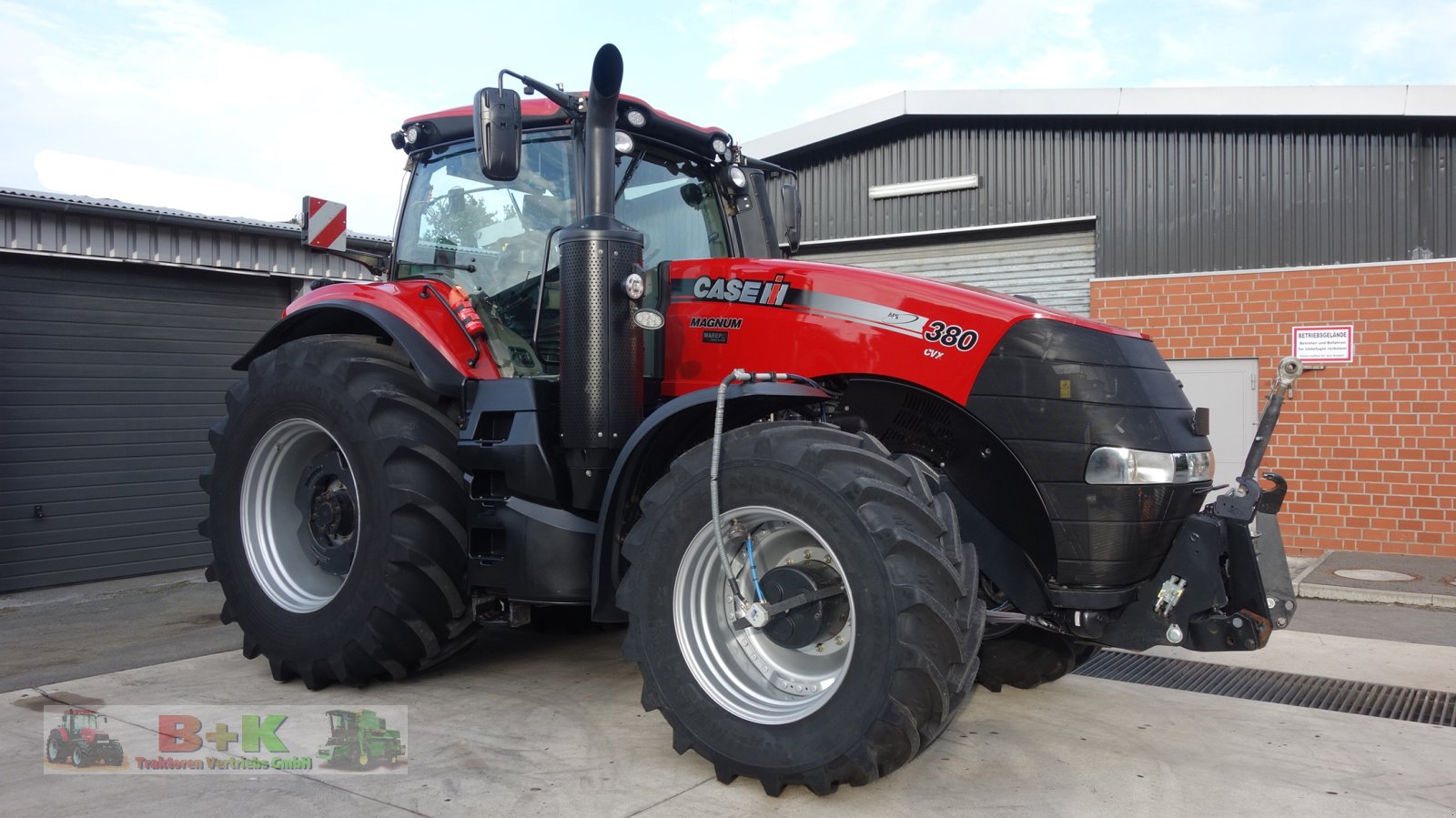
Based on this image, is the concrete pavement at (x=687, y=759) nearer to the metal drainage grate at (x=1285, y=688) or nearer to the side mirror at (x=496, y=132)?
the metal drainage grate at (x=1285, y=688)

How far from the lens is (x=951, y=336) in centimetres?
376

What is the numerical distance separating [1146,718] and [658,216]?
3084mm

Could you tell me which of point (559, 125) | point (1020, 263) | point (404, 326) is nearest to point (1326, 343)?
point (1020, 263)

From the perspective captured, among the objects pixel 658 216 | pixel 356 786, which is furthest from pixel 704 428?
pixel 356 786

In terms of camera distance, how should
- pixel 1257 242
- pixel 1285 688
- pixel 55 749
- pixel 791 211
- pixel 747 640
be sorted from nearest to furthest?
pixel 747 640 < pixel 55 749 < pixel 1285 688 < pixel 791 211 < pixel 1257 242

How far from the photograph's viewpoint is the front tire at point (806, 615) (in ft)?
10.5

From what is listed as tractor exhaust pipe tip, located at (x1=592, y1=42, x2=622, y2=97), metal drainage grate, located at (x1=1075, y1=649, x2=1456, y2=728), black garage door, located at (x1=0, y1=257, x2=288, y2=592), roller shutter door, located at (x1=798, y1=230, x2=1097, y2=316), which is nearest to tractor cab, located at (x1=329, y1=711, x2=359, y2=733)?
tractor exhaust pipe tip, located at (x1=592, y1=42, x2=622, y2=97)

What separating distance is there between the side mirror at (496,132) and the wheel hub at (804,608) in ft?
6.01

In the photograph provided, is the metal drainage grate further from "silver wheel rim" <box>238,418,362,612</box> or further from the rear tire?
"silver wheel rim" <box>238,418,362,612</box>

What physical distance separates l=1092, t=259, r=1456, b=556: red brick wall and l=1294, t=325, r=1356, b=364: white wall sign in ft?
0.17

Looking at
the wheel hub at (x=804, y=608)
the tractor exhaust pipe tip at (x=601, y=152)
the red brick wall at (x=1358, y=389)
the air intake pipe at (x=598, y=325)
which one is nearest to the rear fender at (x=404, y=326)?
the air intake pipe at (x=598, y=325)

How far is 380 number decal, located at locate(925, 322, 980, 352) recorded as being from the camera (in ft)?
12.2

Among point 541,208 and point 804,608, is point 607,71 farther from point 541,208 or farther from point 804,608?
point 804,608

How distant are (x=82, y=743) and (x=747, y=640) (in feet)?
8.49
